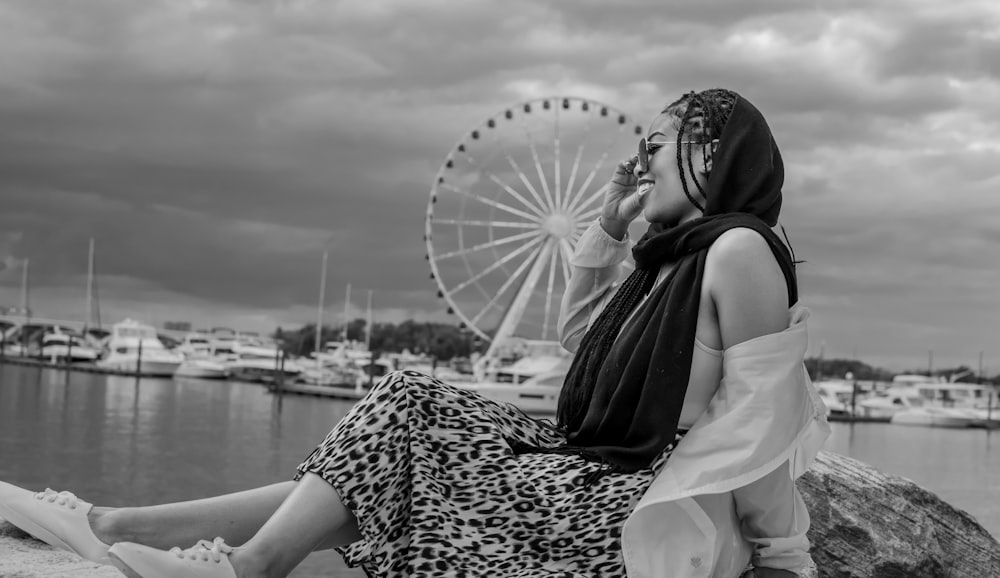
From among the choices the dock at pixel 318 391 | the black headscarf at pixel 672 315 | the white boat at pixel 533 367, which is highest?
the black headscarf at pixel 672 315

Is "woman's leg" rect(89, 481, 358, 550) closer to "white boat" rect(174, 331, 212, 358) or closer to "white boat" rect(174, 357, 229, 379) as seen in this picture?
"white boat" rect(174, 357, 229, 379)

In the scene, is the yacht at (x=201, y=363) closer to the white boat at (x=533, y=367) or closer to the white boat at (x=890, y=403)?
the white boat at (x=533, y=367)

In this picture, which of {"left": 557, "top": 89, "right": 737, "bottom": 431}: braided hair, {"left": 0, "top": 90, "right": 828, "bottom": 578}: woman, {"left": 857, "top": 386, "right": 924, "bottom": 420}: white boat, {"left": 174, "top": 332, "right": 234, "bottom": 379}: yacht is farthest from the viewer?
{"left": 174, "top": 332, "right": 234, "bottom": 379}: yacht

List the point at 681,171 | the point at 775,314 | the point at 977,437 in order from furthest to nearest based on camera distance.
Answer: the point at 977,437
the point at 681,171
the point at 775,314

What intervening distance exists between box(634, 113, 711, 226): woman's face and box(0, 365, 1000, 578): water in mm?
6597

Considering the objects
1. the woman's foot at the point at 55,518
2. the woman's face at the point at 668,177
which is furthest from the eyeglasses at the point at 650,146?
the woman's foot at the point at 55,518

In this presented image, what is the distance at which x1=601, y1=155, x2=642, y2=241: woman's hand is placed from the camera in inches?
121

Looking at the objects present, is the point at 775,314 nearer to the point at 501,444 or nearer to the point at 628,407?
the point at 628,407

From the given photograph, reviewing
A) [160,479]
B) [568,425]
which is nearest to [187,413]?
[160,479]

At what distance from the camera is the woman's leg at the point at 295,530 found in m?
2.37

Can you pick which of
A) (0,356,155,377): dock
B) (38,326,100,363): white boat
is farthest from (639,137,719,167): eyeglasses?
(38,326,100,363): white boat

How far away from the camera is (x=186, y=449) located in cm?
2422

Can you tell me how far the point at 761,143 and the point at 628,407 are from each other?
71 cm

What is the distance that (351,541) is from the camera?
2582 millimetres
